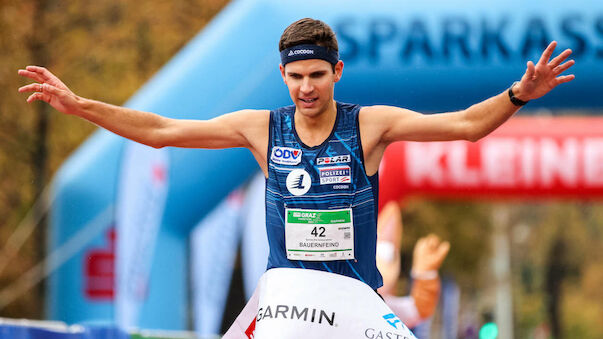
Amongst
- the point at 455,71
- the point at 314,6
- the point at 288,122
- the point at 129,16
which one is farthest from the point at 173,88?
the point at 129,16

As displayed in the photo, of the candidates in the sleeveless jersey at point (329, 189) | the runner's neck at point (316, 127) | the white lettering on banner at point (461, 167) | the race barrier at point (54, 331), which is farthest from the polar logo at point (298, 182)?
the white lettering on banner at point (461, 167)

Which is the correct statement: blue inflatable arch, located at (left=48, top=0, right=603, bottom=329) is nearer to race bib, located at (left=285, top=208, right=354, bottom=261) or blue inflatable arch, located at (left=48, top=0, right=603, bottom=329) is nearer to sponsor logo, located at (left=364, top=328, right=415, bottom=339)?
race bib, located at (left=285, top=208, right=354, bottom=261)

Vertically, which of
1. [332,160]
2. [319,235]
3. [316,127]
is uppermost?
[316,127]

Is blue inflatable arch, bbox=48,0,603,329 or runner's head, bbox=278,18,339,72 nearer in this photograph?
runner's head, bbox=278,18,339,72

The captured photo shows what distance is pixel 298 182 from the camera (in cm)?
325

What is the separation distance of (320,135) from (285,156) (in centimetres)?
15

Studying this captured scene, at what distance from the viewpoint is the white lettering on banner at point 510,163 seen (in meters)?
8.05

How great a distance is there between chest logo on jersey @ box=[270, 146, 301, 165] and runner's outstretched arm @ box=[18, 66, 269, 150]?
11cm

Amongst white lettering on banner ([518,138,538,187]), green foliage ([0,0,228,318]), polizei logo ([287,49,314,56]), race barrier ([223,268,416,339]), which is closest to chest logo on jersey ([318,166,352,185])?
race barrier ([223,268,416,339])

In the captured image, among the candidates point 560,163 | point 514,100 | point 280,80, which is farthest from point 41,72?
point 560,163

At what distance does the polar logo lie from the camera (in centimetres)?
324

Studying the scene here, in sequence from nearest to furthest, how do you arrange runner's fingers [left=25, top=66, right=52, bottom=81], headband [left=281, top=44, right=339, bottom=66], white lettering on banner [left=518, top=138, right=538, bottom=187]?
headband [left=281, top=44, right=339, bottom=66] → runner's fingers [left=25, top=66, right=52, bottom=81] → white lettering on banner [left=518, top=138, right=538, bottom=187]

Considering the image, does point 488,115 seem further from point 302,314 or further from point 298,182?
point 302,314

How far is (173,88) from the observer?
24.0 ft
